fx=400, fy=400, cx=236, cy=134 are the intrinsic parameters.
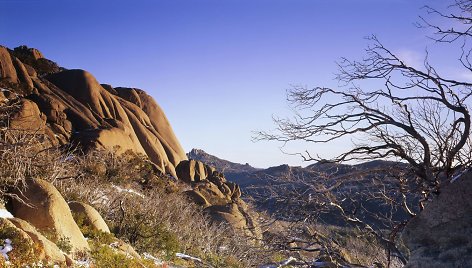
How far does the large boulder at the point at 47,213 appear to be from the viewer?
355 inches

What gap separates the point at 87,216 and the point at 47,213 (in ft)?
8.16

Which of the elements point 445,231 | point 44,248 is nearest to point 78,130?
point 44,248

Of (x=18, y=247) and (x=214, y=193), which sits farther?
(x=214, y=193)

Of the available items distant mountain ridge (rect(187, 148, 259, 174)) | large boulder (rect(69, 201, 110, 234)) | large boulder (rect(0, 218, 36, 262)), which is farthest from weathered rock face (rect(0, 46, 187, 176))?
distant mountain ridge (rect(187, 148, 259, 174))

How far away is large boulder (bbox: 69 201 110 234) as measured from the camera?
445 inches

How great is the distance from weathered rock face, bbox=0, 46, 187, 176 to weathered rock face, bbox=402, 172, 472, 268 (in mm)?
22246

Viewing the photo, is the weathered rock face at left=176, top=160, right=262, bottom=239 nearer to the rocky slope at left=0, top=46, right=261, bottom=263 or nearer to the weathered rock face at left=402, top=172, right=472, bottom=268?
the rocky slope at left=0, top=46, right=261, bottom=263

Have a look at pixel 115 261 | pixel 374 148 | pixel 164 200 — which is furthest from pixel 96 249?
pixel 164 200

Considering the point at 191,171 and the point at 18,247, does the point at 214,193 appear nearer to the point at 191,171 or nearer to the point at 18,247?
the point at 191,171

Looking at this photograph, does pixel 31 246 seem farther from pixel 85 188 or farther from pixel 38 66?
pixel 38 66

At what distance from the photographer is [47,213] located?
9.13 meters

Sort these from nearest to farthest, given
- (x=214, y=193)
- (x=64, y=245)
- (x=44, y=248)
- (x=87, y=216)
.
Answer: (x=44, y=248), (x=64, y=245), (x=87, y=216), (x=214, y=193)

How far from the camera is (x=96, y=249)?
9461 millimetres

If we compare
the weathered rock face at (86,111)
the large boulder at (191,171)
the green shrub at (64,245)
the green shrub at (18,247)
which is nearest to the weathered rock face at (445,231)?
the green shrub at (18,247)
